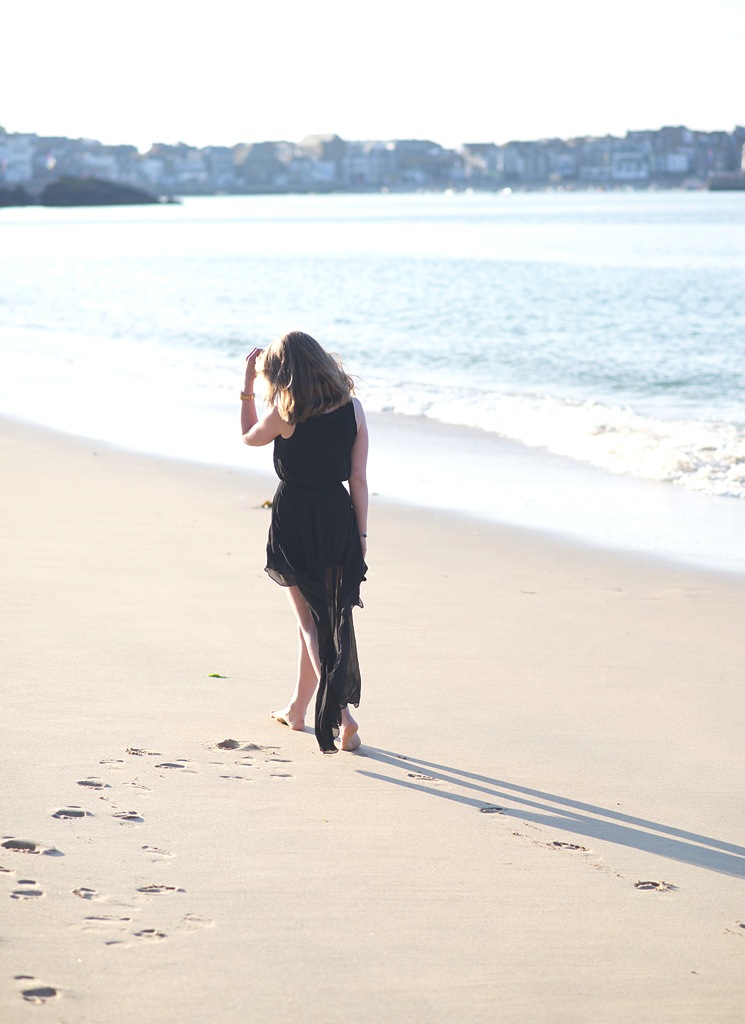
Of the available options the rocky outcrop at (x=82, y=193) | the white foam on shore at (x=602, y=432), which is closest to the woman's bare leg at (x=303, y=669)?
the white foam on shore at (x=602, y=432)

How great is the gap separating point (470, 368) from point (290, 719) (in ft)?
55.5

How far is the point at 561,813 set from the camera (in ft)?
12.4

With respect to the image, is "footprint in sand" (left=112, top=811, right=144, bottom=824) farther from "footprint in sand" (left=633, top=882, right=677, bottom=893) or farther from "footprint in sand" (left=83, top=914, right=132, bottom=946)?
"footprint in sand" (left=633, top=882, right=677, bottom=893)

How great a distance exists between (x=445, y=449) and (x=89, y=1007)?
9648 mm

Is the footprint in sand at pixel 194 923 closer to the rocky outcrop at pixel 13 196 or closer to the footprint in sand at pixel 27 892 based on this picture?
the footprint in sand at pixel 27 892

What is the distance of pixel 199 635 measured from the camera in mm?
5445

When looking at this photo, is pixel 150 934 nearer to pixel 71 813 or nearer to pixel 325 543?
pixel 71 813

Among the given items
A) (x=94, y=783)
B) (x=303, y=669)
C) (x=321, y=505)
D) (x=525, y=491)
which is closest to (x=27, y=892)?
(x=94, y=783)

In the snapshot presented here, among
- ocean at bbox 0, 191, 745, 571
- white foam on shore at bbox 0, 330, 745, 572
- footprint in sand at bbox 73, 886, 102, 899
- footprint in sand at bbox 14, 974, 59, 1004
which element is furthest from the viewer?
ocean at bbox 0, 191, 745, 571

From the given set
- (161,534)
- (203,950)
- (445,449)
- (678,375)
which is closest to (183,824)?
(203,950)

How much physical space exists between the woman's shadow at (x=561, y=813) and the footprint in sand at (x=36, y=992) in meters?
1.52

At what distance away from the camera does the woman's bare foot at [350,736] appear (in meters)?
4.23

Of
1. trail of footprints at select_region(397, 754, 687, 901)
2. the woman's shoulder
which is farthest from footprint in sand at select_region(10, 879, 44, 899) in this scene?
the woman's shoulder

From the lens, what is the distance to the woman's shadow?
3.54 metres
